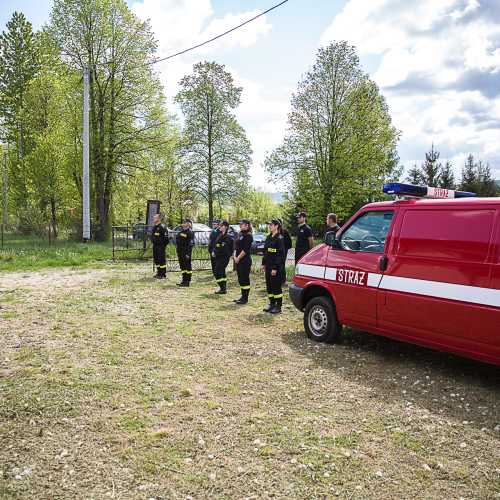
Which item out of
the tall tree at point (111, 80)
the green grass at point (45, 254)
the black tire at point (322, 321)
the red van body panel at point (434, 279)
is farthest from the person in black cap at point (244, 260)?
the tall tree at point (111, 80)

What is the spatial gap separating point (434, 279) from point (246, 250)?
16.6ft

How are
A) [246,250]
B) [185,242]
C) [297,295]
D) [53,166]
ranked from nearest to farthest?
[297,295] < [246,250] < [185,242] < [53,166]

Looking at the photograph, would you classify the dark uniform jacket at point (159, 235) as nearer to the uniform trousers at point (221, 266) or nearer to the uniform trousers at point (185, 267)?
the uniform trousers at point (185, 267)

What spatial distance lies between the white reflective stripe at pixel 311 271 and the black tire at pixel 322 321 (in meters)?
0.36

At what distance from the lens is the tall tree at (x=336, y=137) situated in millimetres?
23359

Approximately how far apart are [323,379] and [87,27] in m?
24.7

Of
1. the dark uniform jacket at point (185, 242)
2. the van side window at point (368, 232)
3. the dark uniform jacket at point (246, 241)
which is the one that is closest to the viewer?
the van side window at point (368, 232)

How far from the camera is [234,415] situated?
3.70m

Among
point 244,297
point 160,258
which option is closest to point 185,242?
point 160,258

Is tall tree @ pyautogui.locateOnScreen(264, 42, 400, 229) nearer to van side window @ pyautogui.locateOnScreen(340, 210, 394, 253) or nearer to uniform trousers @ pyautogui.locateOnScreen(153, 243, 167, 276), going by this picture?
uniform trousers @ pyautogui.locateOnScreen(153, 243, 167, 276)

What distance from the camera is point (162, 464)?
2.94m

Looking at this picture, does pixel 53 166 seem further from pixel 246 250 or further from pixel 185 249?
pixel 246 250

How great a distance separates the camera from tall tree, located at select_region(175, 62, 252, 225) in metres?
30.8

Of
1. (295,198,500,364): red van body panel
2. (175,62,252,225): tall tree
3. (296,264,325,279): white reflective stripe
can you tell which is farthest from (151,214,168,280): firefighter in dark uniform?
(175,62,252,225): tall tree
